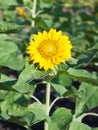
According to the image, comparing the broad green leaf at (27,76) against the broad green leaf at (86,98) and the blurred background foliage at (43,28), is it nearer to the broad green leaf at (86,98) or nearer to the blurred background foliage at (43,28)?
the blurred background foliage at (43,28)

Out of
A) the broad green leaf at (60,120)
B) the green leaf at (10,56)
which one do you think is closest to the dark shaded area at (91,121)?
the green leaf at (10,56)

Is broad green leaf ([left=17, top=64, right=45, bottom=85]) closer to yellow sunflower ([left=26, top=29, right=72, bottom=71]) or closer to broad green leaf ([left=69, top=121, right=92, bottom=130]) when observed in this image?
yellow sunflower ([left=26, top=29, right=72, bottom=71])

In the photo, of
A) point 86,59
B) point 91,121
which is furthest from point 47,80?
point 91,121

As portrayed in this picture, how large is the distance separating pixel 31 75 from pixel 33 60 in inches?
3.6

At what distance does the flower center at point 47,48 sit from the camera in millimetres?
2725

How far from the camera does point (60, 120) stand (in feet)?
9.59

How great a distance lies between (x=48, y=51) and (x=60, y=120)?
0.46 m

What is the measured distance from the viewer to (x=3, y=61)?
323 centimetres

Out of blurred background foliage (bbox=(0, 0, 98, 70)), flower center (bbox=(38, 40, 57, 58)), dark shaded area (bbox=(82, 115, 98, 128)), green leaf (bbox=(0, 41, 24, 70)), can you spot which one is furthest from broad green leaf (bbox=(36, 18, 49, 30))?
dark shaded area (bbox=(82, 115, 98, 128))

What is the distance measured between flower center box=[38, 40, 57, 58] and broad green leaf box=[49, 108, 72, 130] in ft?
1.40

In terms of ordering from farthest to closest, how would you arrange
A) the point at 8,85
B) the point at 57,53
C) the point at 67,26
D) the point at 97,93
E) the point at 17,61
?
the point at 67,26
the point at 17,61
the point at 97,93
the point at 8,85
the point at 57,53

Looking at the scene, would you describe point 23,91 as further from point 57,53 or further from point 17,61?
point 17,61

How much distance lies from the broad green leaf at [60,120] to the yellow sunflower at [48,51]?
362 millimetres

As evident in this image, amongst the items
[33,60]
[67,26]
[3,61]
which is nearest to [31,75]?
[33,60]
